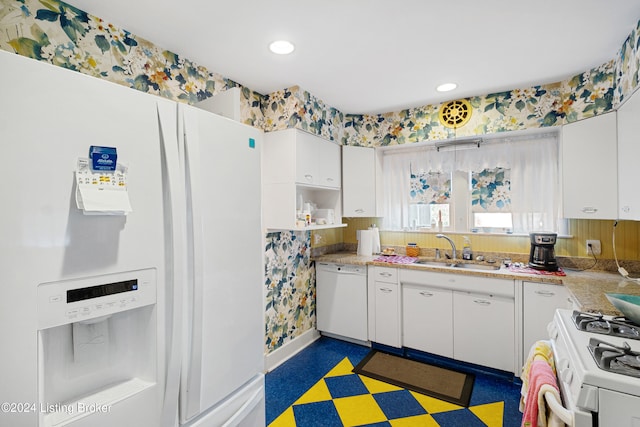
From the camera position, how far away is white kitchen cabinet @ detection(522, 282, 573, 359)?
2.27 m

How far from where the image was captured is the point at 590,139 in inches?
89.4

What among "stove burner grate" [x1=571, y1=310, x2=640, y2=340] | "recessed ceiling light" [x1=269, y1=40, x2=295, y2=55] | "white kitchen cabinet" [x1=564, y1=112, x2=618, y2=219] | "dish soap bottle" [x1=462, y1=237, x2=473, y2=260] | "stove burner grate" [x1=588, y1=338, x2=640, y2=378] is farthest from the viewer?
"dish soap bottle" [x1=462, y1=237, x2=473, y2=260]

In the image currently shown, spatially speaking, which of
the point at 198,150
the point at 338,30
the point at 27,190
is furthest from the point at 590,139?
the point at 27,190

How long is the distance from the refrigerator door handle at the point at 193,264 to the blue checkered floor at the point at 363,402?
1.24 metres

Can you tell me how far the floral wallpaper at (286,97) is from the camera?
1.52m

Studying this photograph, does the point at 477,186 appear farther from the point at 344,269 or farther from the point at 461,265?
the point at 344,269

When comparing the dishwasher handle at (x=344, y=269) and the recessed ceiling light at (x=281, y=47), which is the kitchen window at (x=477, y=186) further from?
the recessed ceiling light at (x=281, y=47)

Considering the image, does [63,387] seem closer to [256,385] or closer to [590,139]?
→ [256,385]

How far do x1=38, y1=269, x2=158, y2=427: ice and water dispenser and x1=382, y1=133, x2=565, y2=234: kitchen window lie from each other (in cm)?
295

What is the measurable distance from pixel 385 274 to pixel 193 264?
7.25 ft

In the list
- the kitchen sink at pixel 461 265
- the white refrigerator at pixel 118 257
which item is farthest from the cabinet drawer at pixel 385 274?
the white refrigerator at pixel 118 257

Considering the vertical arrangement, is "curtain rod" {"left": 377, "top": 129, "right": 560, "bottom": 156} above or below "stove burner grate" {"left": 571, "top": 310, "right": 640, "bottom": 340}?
above

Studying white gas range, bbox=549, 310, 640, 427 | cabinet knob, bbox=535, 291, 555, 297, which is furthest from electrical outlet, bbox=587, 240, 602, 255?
white gas range, bbox=549, 310, 640, 427

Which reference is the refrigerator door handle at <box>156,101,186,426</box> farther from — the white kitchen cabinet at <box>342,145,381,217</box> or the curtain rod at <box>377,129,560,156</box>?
the curtain rod at <box>377,129,560,156</box>
